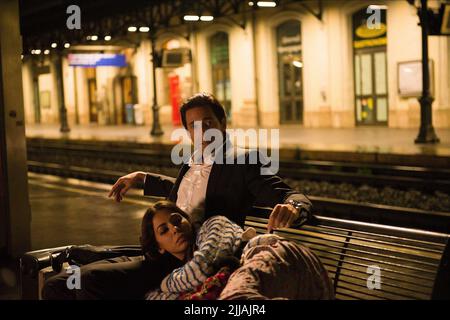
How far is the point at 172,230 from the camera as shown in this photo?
10.3ft

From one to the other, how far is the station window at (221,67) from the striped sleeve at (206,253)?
27151mm

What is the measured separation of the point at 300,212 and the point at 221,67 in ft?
90.9

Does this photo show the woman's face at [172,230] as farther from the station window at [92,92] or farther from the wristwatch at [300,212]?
the station window at [92,92]

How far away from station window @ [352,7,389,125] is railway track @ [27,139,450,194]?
850cm

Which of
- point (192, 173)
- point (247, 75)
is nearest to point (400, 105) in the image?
point (247, 75)

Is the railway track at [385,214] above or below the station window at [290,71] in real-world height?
below

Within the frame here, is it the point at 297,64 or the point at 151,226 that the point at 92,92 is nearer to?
the point at 297,64

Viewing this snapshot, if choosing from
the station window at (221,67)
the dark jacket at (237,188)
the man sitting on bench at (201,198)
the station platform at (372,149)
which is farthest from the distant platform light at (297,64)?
the dark jacket at (237,188)

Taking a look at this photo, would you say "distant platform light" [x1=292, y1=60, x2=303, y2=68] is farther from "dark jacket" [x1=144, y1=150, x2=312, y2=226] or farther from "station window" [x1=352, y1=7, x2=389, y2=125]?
"dark jacket" [x1=144, y1=150, x2=312, y2=226]

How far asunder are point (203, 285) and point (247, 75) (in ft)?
85.1

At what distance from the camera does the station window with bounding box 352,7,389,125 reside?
23906mm

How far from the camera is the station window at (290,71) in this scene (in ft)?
88.6

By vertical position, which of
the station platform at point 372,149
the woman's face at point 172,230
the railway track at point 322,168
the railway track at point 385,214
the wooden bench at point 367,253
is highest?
the woman's face at point 172,230

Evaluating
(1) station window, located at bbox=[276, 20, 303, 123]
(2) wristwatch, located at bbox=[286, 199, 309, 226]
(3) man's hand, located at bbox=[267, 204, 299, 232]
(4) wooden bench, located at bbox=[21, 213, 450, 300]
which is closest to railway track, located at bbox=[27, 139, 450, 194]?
(4) wooden bench, located at bbox=[21, 213, 450, 300]
